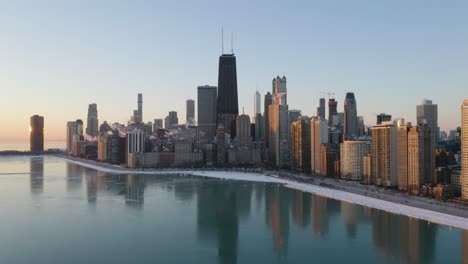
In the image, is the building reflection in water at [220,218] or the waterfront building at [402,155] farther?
the waterfront building at [402,155]

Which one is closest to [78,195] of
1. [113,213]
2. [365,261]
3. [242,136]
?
[113,213]

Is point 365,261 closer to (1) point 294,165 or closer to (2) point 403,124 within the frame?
(2) point 403,124

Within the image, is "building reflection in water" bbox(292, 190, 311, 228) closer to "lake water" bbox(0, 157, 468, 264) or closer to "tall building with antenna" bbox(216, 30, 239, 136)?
"lake water" bbox(0, 157, 468, 264)

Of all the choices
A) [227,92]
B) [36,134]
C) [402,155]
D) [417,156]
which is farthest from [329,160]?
A: [36,134]

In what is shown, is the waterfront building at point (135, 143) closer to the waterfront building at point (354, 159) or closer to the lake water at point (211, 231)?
the lake water at point (211, 231)

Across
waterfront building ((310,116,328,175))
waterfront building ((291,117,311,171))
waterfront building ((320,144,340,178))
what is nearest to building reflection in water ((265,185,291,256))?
waterfront building ((320,144,340,178))

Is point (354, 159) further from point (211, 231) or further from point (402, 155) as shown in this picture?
point (211, 231)

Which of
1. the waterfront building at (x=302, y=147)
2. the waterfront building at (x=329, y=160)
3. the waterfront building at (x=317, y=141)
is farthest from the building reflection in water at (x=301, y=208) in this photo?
the waterfront building at (x=302, y=147)
